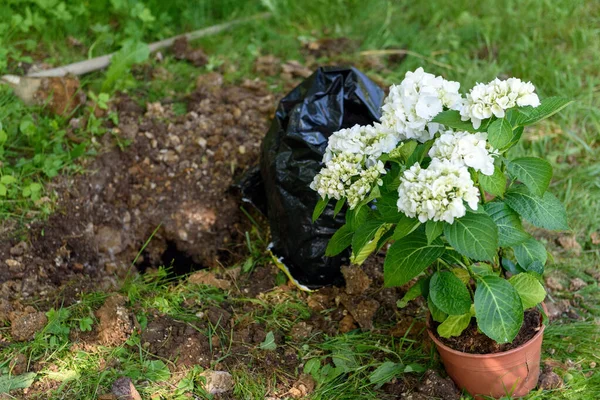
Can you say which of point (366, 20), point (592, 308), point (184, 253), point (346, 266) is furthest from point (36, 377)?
point (366, 20)

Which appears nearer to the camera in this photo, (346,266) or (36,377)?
(36,377)

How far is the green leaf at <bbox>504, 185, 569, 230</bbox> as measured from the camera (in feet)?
6.93

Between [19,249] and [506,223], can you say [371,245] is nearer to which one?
[506,223]

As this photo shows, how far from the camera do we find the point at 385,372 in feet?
8.20

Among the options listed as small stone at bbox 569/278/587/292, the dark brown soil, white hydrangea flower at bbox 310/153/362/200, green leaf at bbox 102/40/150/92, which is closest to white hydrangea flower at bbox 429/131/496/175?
white hydrangea flower at bbox 310/153/362/200

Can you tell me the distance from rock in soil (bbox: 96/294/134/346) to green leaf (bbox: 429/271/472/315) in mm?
1175

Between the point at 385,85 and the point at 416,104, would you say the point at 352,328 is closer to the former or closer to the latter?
the point at 416,104

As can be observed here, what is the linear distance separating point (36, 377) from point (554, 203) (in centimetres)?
186

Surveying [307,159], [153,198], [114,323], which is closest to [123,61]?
[153,198]

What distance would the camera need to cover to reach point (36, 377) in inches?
97.0

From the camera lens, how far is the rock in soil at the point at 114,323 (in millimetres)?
2584

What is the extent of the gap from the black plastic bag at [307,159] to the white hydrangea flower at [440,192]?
0.94m

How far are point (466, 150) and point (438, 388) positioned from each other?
92 centimetres

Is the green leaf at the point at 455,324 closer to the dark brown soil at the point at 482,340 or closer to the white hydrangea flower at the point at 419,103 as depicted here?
the dark brown soil at the point at 482,340
